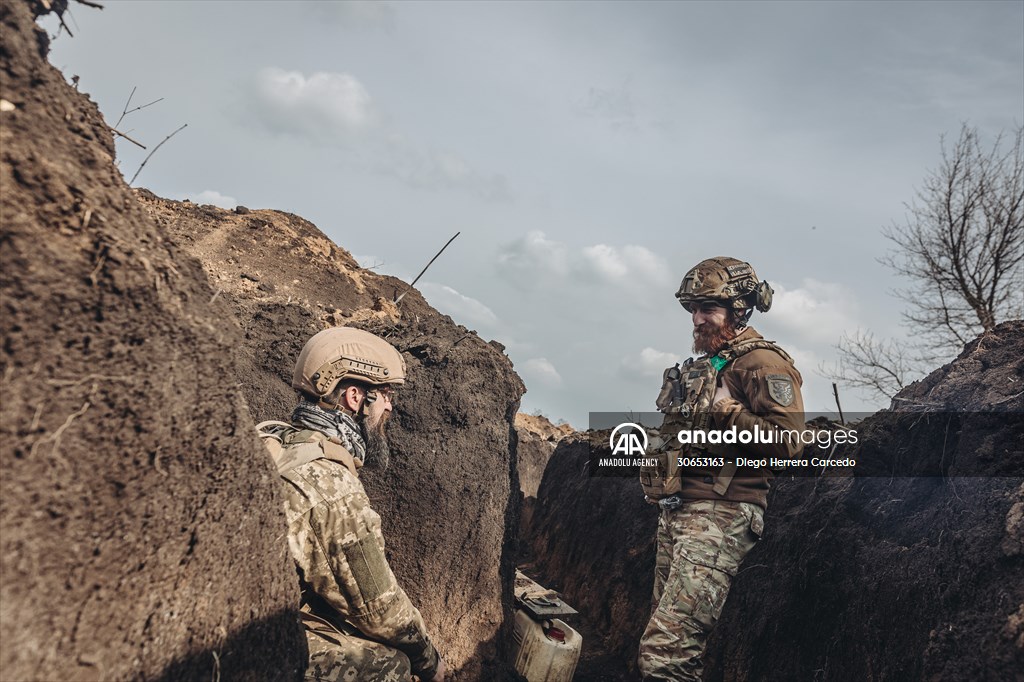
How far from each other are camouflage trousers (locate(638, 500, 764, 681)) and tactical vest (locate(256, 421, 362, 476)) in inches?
71.7

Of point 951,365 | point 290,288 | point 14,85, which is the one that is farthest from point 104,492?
point 290,288

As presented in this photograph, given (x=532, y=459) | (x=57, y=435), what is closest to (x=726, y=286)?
(x=57, y=435)

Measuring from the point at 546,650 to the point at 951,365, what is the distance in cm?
340

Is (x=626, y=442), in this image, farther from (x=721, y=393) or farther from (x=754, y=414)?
(x=754, y=414)

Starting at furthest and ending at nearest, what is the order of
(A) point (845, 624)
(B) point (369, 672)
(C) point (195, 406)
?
(A) point (845, 624) < (B) point (369, 672) < (C) point (195, 406)

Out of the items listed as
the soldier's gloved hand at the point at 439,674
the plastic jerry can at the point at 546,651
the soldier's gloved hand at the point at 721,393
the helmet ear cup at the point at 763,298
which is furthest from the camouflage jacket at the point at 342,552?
the helmet ear cup at the point at 763,298

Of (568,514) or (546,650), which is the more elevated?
(568,514)

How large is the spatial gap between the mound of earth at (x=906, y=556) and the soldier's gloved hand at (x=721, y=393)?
1202mm

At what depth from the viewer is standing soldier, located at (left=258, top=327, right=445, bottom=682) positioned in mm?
2814

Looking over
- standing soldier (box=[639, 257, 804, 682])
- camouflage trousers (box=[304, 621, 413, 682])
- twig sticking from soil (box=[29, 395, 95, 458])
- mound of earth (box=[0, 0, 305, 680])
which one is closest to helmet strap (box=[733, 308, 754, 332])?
standing soldier (box=[639, 257, 804, 682])

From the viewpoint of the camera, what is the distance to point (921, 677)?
3.19m

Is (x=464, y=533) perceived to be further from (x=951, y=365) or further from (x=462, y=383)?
(x=951, y=365)

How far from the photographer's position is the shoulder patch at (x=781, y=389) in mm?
3668

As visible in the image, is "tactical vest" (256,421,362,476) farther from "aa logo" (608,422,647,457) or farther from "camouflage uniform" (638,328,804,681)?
"aa logo" (608,422,647,457)
